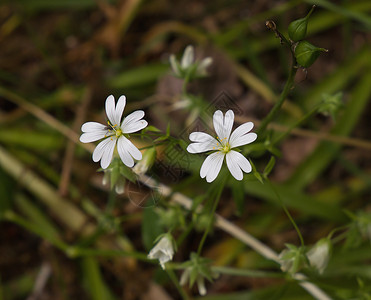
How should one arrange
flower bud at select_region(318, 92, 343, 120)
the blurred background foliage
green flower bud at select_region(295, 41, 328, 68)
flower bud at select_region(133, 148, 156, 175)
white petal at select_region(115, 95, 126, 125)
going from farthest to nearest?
the blurred background foliage → flower bud at select_region(318, 92, 343, 120) → flower bud at select_region(133, 148, 156, 175) → white petal at select_region(115, 95, 126, 125) → green flower bud at select_region(295, 41, 328, 68)

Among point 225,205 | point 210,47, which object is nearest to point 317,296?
point 225,205

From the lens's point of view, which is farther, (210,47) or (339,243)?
(210,47)

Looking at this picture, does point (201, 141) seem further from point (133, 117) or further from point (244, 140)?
point (133, 117)

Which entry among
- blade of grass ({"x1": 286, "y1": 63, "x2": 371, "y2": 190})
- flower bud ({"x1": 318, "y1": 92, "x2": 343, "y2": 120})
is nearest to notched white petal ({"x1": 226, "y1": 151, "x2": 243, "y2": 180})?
flower bud ({"x1": 318, "y1": 92, "x2": 343, "y2": 120})

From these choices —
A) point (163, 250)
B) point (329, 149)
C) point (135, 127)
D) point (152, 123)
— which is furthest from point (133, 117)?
point (329, 149)

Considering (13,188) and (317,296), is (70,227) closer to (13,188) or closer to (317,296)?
(13,188)

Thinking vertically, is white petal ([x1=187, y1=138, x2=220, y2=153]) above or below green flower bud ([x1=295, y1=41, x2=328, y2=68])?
below

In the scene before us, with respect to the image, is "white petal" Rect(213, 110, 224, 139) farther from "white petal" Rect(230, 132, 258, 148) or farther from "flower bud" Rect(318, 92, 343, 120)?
"flower bud" Rect(318, 92, 343, 120)
